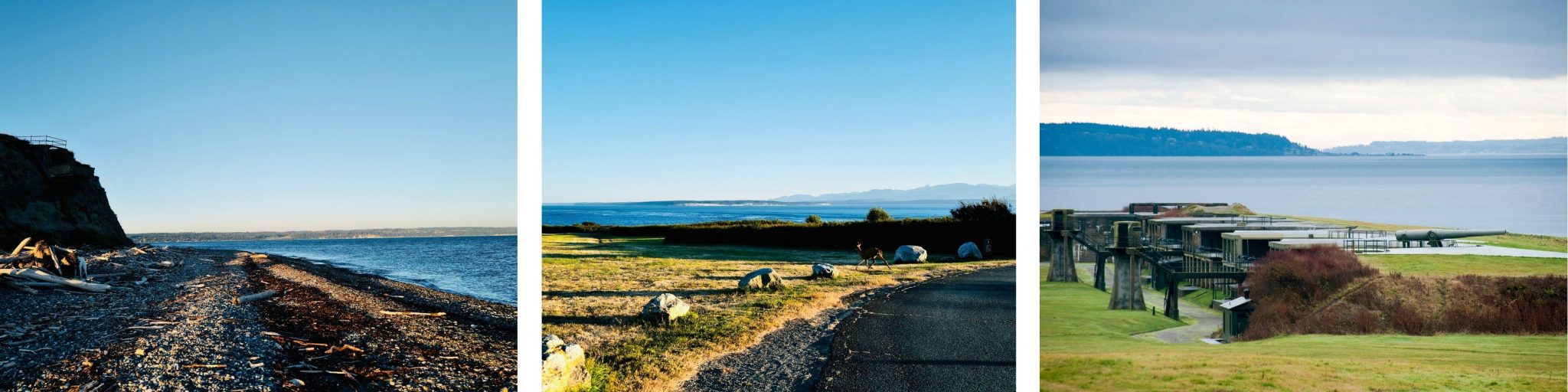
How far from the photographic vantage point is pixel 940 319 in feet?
17.5

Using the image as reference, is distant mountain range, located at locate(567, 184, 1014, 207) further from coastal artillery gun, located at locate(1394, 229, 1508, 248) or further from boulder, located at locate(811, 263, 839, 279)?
coastal artillery gun, located at locate(1394, 229, 1508, 248)

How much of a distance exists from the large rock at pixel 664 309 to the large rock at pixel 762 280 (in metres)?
0.63

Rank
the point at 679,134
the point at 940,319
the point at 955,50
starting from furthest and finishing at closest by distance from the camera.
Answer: the point at 679,134, the point at 955,50, the point at 940,319

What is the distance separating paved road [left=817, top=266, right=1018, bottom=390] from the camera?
4672mm

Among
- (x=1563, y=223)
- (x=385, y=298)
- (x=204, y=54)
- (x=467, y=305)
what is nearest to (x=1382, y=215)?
(x=1563, y=223)

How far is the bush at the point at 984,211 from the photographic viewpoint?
6.62 m

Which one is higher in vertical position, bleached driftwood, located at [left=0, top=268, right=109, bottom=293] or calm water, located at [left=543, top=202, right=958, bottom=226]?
calm water, located at [left=543, top=202, right=958, bottom=226]

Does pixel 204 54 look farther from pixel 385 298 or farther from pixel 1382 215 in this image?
pixel 1382 215

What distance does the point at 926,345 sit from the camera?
4965mm

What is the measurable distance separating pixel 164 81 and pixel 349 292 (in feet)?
4.81

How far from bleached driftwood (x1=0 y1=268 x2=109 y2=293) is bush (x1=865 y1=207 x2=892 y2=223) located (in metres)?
4.95

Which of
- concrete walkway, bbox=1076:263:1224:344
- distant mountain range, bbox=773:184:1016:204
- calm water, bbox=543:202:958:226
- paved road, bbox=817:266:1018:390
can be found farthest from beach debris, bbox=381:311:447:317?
concrete walkway, bbox=1076:263:1224:344

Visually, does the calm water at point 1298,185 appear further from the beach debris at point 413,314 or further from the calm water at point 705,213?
the beach debris at point 413,314

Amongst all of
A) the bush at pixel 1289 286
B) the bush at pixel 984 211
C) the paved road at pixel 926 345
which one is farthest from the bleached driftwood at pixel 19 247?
the bush at pixel 1289 286
